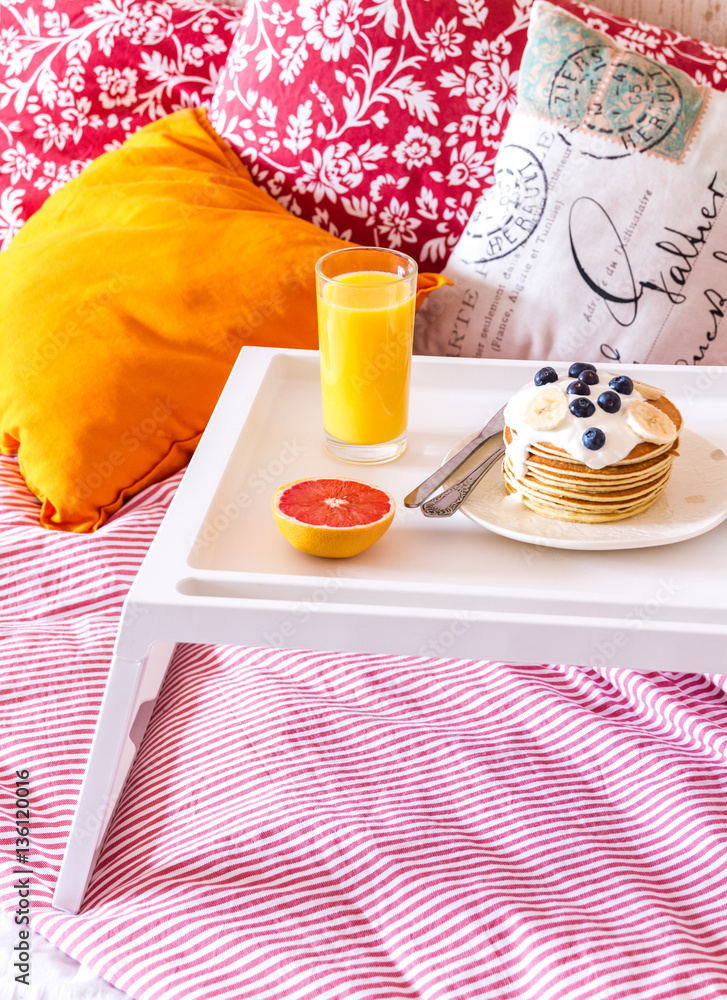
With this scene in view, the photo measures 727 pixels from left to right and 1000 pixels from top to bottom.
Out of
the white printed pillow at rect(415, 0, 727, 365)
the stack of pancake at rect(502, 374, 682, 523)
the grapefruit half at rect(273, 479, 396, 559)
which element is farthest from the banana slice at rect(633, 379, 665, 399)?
the white printed pillow at rect(415, 0, 727, 365)

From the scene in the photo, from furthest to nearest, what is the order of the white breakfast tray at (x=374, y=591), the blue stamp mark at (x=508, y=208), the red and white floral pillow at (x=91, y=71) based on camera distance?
the red and white floral pillow at (x=91, y=71) < the blue stamp mark at (x=508, y=208) < the white breakfast tray at (x=374, y=591)

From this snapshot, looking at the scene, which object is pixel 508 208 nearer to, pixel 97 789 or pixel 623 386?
pixel 623 386

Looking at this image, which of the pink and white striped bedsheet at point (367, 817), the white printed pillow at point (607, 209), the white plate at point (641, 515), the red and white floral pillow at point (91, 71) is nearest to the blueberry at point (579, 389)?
the white plate at point (641, 515)

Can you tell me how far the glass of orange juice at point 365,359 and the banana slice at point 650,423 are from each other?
26 cm

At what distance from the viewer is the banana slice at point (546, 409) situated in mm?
774

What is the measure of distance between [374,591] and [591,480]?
22 centimetres

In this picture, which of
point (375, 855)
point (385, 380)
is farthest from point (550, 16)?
point (375, 855)

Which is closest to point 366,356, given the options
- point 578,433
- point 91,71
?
point 578,433

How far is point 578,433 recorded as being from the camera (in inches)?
30.0

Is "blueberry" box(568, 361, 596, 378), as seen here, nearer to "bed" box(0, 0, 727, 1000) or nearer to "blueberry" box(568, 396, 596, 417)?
"blueberry" box(568, 396, 596, 417)

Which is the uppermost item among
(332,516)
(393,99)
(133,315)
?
(393,99)

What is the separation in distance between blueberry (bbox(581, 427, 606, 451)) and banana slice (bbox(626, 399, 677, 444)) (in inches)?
1.3

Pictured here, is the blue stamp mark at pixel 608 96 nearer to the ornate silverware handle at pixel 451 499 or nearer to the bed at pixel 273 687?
the bed at pixel 273 687

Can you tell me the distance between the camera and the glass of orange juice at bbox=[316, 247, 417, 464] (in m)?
0.89
